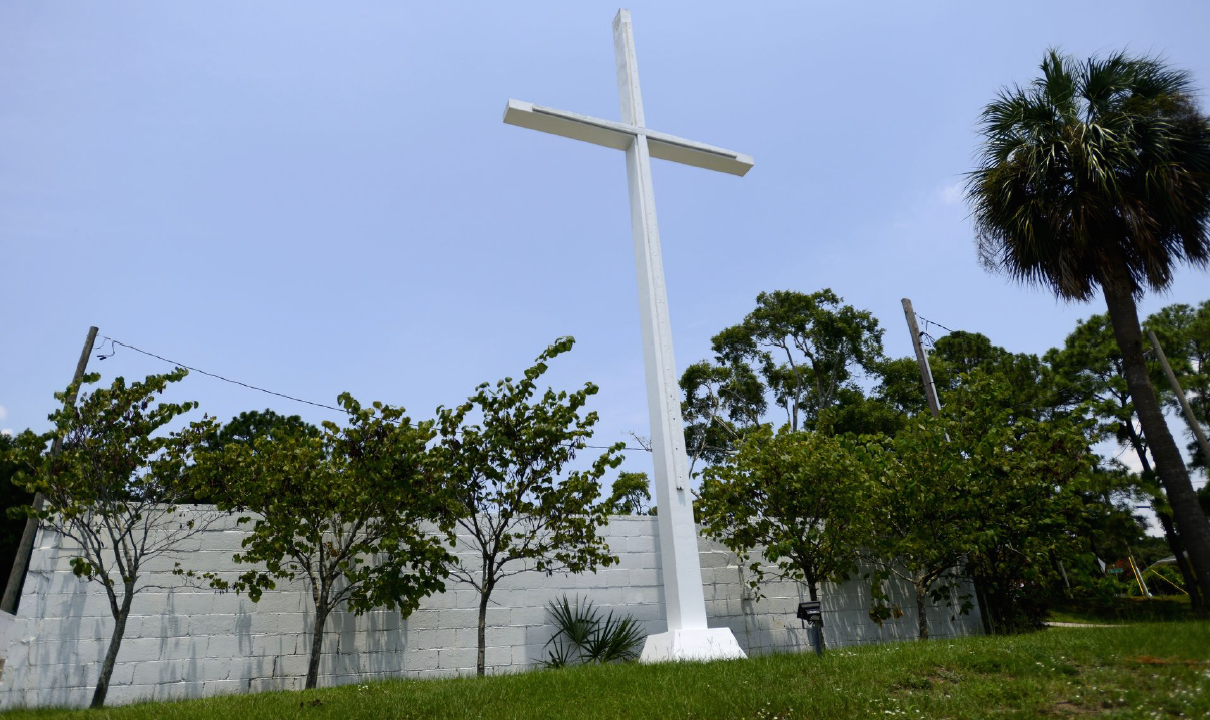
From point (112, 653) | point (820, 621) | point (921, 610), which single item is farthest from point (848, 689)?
point (112, 653)

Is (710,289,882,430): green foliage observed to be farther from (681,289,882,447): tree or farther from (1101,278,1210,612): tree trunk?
(1101,278,1210,612): tree trunk

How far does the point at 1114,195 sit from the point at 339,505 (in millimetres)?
10868

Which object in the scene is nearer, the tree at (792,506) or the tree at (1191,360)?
the tree at (792,506)

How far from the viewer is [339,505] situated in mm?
9023

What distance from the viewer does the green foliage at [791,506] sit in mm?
10719

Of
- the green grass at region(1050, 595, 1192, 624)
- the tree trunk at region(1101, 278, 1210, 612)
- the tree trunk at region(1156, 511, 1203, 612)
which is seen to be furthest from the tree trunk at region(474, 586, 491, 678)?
the tree trunk at region(1156, 511, 1203, 612)

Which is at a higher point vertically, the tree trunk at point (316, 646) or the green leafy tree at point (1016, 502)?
the green leafy tree at point (1016, 502)

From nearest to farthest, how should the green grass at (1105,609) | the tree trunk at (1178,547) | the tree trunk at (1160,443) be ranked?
the tree trunk at (1160,443) < the green grass at (1105,609) < the tree trunk at (1178,547)

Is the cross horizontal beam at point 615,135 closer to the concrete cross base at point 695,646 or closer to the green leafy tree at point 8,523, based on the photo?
the concrete cross base at point 695,646

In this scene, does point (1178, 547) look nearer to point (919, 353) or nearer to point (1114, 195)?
point (919, 353)

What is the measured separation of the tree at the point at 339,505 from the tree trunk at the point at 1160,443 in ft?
30.4

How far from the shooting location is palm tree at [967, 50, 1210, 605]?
1092cm

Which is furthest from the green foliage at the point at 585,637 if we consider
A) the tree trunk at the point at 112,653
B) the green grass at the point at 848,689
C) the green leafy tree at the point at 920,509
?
the tree trunk at the point at 112,653

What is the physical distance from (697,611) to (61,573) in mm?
6814
